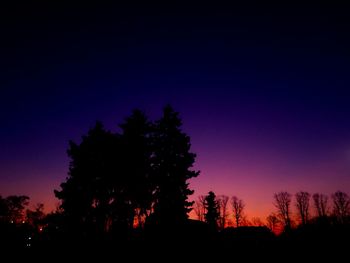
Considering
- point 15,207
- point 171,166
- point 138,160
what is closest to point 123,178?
point 138,160

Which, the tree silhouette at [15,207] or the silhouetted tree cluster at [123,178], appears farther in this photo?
the tree silhouette at [15,207]

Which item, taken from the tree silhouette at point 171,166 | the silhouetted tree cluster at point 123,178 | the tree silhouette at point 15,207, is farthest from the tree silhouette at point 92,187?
the tree silhouette at point 15,207

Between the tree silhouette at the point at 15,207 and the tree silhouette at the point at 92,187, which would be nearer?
the tree silhouette at the point at 92,187

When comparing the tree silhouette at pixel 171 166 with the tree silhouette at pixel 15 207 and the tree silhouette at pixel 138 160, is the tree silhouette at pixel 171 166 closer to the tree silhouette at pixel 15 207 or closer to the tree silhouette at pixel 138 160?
the tree silhouette at pixel 138 160

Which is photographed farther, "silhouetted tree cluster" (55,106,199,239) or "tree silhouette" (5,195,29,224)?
"tree silhouette" (5,195,29,224)

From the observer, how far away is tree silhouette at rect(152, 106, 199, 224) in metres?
29.3

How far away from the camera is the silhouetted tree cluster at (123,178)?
1117 inches

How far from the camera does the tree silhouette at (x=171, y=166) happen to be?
29344mm

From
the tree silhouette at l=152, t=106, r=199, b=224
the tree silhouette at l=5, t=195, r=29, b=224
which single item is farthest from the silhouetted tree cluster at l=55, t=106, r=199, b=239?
the tree silhouette at l=5, t=195, r=29, b=224

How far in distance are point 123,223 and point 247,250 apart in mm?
17075

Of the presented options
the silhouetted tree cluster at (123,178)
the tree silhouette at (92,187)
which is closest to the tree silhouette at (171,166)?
the silhouetted tree cluster at (123,178)

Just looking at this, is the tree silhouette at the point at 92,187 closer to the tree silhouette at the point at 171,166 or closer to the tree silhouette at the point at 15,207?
the tree silhouette at the point at 171,166

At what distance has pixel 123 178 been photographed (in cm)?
2875

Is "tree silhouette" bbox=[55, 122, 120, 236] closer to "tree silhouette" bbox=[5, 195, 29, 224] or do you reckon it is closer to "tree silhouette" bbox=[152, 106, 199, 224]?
"tree silhouette" bbox=[152, 106, 199, 224]
